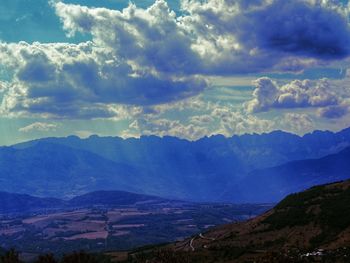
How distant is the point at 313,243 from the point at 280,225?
24855 mm

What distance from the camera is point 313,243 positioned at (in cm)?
13312

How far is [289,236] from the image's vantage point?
5753 inches

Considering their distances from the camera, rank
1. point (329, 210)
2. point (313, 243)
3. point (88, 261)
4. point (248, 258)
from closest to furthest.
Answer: point (88, 261), point (248, 258), point (313, 243), point (329, 210)

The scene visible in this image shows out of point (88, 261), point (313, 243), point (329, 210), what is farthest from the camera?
point (329, 210)

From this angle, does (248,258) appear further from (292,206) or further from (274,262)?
(292,206)

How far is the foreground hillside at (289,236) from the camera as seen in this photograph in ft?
385

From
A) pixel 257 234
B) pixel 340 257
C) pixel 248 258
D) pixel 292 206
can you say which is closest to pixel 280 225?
pixel 257 234

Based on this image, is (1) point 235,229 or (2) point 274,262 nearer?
(2) point 274,262

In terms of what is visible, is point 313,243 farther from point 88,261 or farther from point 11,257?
point 11,257

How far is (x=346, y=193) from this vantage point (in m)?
167

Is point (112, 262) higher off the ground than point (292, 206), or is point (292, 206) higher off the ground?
point (292, 206)

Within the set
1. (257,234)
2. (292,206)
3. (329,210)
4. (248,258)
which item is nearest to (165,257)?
(248,258)

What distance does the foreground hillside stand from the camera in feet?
385

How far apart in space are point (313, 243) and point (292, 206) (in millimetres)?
43827
